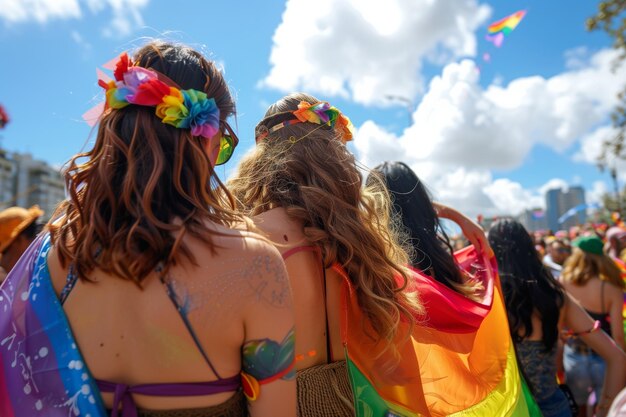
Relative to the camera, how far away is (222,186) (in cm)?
119

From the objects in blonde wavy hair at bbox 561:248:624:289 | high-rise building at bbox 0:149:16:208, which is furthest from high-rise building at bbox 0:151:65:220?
blonde wavy hair at bbox 561:248:624:289

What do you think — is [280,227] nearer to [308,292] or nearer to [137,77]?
[308,292]

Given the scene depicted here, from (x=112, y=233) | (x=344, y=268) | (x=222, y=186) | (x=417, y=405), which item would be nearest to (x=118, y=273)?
(x=112, y=233)

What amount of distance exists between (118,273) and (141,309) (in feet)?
0.33

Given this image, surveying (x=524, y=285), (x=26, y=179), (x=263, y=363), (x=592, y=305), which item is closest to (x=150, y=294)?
(x=263, y=363)

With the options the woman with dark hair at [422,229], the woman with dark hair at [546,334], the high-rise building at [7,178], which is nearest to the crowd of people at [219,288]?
the woman with dark hair at [422,229]

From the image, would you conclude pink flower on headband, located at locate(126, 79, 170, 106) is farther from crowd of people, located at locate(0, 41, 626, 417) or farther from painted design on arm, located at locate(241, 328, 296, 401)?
painted design on arm, located at locate(241, 328, 296, 401)

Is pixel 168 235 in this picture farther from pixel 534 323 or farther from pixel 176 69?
pixel 534 323

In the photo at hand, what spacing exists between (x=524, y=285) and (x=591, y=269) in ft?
5.02

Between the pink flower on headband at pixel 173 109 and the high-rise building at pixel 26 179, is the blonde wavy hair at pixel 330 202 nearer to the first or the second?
the pink flower on headband at pixel 173 109

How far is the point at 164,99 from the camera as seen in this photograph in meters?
1.11

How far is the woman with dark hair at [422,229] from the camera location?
83.3 inches

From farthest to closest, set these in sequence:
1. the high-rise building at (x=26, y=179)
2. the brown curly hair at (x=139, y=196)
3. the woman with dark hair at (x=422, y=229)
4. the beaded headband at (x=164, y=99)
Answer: the high-rise building at (x=26, y=179) → the woman with dark hair at (x=422, y=229) → the beaded headband at (x=164, y=99) → the brown curly hair at (x=139, y=196)

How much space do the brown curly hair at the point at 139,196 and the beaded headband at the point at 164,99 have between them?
30mm
